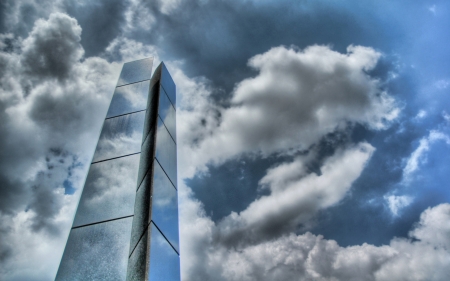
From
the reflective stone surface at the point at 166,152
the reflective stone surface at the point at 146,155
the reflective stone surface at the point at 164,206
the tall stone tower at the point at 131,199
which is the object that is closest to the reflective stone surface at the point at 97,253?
the tall stone tower at the point at 131,199

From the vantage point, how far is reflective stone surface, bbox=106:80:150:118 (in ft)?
23.4

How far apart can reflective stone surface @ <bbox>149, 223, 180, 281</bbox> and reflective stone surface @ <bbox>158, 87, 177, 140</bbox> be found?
9.48 feet

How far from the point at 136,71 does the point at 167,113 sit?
1.92 m

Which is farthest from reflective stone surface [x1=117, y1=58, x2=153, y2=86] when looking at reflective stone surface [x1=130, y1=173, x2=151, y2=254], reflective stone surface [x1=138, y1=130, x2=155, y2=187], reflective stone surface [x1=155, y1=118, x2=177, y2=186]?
reflective stone surface [x1=130, y1=173, x2=151, y2=254]

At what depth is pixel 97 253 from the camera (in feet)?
15.6

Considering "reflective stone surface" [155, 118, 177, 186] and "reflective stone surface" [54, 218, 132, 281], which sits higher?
"reflective stone surface" [155, 118, 177, 186]

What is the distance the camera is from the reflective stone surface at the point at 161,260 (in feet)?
14.0

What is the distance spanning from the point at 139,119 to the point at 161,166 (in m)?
1.67

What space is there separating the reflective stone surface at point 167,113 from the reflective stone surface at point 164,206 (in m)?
1.58

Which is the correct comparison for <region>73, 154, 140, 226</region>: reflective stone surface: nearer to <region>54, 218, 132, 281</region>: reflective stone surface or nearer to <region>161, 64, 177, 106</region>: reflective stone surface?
<region>54, 218, 132, 281</region>: reflective stone surface

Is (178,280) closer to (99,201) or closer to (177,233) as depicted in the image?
(177,233)

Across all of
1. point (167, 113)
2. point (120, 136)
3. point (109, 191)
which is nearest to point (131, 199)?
point (109, 191)

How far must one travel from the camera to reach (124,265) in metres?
4.58

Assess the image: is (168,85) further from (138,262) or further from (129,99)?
(138,262)
